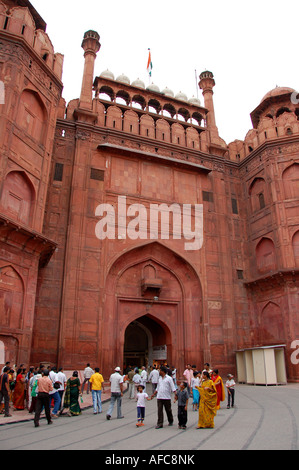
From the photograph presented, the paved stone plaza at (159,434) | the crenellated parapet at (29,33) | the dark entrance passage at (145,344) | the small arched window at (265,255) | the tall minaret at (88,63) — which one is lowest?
the paved stone plaza at (159,434)

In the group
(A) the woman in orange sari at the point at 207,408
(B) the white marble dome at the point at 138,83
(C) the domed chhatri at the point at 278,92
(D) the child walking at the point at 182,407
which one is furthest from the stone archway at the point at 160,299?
(C) the domed chhatri at the point at 278,92

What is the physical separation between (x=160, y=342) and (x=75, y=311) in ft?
19.3

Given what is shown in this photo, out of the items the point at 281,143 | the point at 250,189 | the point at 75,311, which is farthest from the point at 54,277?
the point at 281,143

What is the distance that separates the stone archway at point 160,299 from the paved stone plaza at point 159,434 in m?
8.42

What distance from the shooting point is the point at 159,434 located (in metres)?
6.37

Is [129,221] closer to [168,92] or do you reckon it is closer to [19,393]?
[19,393]

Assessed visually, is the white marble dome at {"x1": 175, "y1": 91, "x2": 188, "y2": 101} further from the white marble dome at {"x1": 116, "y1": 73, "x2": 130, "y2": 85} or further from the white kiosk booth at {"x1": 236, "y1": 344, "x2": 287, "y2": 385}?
the white kiosk booth at {"x1": 236, "y1": 344, "x2": 287, "y2": 385}

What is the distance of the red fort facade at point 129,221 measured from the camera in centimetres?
1389

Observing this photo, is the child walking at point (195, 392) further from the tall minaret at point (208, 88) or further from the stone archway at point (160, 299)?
the tall minaret at point (208, 88)

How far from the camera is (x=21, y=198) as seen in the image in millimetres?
Result: 13742

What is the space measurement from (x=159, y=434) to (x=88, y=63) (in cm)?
1968

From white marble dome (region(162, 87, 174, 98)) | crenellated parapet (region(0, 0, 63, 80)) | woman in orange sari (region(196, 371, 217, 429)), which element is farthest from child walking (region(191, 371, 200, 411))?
white marble dome (region(162, 87, 174, 98))

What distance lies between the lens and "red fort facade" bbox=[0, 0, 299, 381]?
547 inches
